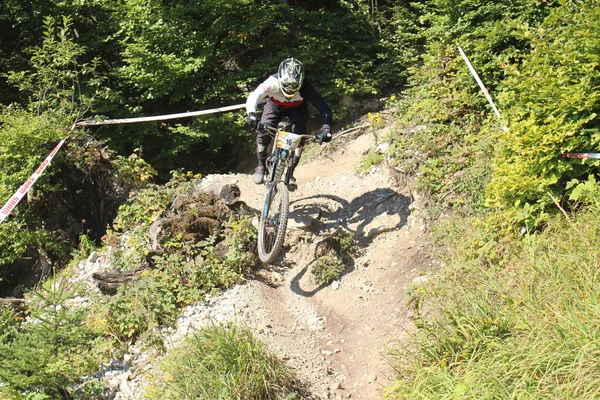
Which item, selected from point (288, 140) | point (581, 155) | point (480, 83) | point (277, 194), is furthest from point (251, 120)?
point (581, 155)

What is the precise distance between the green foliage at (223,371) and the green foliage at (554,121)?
278 cm

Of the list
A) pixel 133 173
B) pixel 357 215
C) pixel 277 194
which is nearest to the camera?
pixel 277 194

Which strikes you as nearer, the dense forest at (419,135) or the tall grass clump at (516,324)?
the tall grass clump at (516,324)

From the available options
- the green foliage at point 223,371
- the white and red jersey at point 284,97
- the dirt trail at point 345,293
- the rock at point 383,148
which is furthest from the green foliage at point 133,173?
the green foliage at point 223,371

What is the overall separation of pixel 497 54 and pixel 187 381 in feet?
20.6

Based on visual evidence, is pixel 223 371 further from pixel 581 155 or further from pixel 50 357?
pixel 581 155

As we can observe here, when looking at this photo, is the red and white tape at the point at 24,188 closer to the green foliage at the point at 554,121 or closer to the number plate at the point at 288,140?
the number plate at the point at 288,140

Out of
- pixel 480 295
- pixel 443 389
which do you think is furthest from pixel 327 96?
pixel 443 389

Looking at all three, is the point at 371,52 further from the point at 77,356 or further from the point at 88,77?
the point at 77,356

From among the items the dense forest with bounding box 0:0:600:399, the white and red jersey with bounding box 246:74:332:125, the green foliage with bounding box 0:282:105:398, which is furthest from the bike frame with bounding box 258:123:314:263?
the green foliage with bounding box 0:282:105:398

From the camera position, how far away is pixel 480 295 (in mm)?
Result: 4363

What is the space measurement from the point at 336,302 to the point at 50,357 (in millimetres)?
3014

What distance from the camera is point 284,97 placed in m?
6.70

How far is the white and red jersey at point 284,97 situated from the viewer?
6.53 metres
